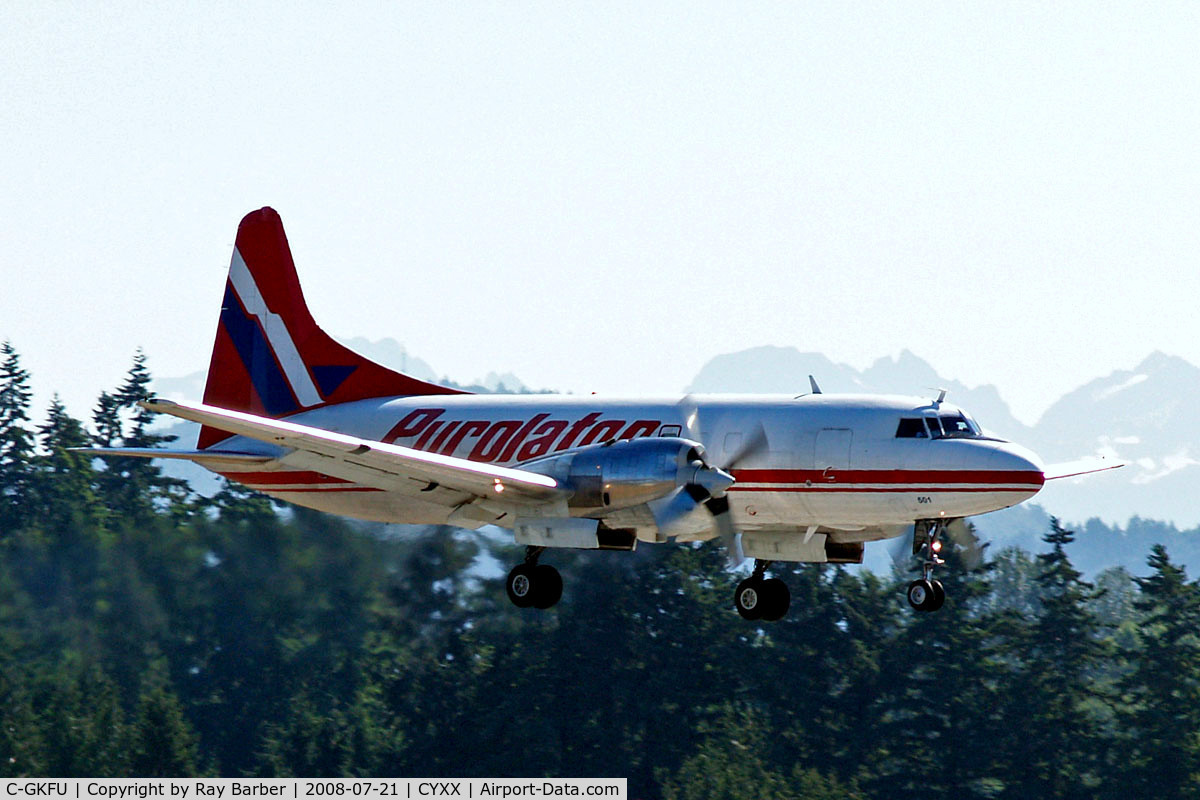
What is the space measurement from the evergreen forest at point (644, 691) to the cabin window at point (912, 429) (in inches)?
909

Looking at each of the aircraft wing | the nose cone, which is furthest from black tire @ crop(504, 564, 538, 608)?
the nose cone

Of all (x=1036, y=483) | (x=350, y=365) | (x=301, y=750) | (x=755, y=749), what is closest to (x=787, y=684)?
(x=755, y=749)

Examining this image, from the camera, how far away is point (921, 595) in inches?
1084

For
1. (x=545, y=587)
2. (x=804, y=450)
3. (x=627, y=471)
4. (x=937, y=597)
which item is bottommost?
(x=937, y=597)

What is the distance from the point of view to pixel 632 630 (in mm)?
61062

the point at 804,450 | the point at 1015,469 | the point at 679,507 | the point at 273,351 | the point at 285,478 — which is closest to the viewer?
the point at 1015,469

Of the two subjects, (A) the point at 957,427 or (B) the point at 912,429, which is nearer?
(B) the point at 912,429

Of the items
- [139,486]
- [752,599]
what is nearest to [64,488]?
[139,486]

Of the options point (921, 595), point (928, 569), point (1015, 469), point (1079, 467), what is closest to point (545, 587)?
point (921, 595)

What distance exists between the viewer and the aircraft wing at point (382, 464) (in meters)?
25.8

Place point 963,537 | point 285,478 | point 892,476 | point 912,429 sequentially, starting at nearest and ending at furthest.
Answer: point 892,476, point 912,429, point 963,537, point 285,478

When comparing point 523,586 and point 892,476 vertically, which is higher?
point 892,476

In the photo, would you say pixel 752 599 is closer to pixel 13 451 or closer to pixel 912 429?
pixel 912 429

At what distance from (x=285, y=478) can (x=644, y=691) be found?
1276 inches
